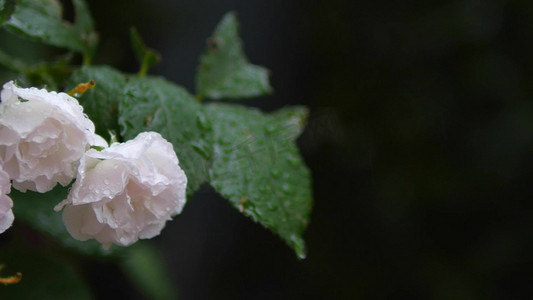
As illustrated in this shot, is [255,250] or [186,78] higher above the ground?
[186,78]

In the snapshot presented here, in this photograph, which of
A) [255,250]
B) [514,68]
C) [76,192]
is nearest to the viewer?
[76,192]

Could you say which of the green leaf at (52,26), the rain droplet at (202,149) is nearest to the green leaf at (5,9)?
the green leaf at (52,26)

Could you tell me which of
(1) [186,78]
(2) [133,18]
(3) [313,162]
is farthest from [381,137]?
(2) [133,18]

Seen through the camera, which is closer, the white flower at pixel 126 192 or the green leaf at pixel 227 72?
the white flower at pixel 126 192

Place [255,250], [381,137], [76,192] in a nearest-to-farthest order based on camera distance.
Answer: [76,192] < [381,137] < [255,250]

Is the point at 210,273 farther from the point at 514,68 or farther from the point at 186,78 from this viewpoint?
the point at 514,68

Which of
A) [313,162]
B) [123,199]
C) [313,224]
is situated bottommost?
[313,224]

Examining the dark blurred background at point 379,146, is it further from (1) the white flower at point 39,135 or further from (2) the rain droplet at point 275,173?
(1) the white flower at point 39,135
